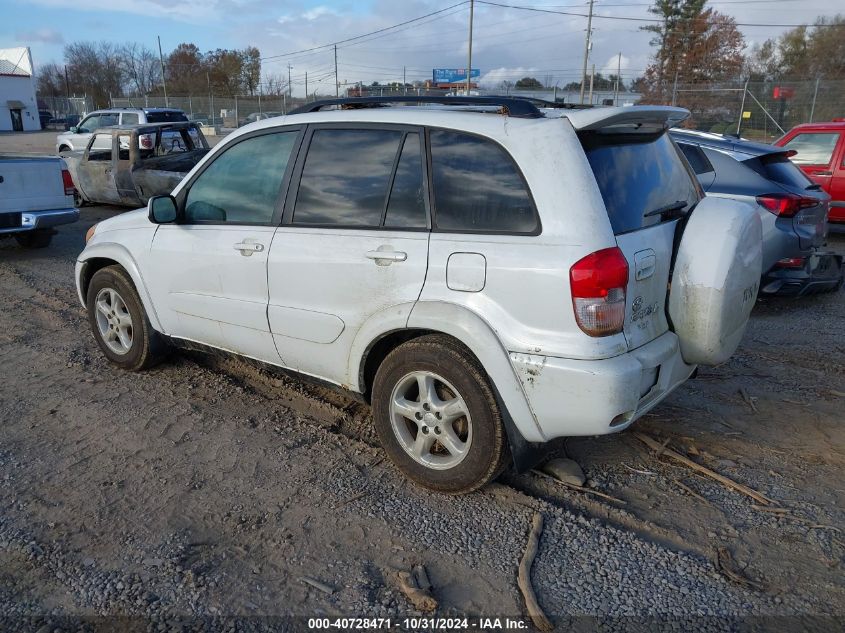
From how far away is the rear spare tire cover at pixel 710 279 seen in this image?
3.08m

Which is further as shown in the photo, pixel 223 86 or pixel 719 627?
pixel 223 86

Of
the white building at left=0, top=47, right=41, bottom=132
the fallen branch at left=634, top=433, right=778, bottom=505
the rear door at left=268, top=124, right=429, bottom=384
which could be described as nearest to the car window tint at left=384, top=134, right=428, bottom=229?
the rear door at left=268, top=124, right=429, bottom=384

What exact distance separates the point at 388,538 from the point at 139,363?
107 inches

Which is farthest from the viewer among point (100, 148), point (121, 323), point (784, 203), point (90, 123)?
point (90, 123)

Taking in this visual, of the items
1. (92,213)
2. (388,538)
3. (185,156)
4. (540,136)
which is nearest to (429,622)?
(388,538)

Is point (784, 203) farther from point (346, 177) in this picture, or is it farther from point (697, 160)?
point (346, 177)

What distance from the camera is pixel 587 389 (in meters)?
2.75

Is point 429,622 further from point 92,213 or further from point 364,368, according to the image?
point 92,213

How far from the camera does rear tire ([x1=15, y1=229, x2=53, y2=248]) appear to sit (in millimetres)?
9430

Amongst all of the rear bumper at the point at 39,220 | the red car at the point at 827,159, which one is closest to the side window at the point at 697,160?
the red car at the point at 827,159

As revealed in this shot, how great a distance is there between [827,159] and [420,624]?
9.69 metres

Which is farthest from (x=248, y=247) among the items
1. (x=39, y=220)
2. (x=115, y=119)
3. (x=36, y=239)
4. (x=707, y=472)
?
(x=115, y=119)

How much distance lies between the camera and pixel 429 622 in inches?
98.2

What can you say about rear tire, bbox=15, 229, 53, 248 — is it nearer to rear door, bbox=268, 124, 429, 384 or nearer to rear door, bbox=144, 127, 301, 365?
rear door, bbox=144, 127, 301, 365
